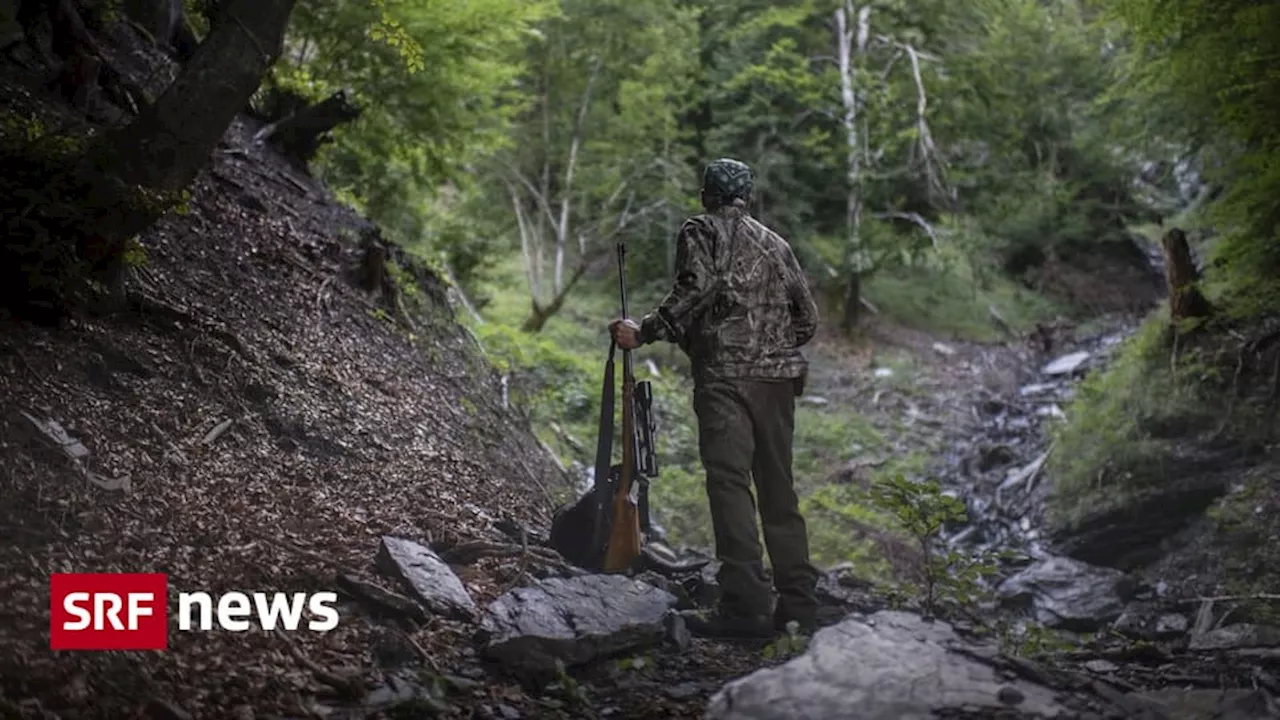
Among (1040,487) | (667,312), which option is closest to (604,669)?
(667,312)

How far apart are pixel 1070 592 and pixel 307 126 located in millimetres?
7083

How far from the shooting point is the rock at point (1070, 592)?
289 inches

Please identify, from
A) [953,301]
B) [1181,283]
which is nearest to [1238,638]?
[1181,283]

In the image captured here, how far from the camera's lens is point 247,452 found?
505 cm

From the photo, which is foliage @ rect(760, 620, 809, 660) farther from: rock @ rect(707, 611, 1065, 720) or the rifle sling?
the rifle sling

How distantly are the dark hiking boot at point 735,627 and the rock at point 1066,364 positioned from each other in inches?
454

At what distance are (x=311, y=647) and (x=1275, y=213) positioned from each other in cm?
837

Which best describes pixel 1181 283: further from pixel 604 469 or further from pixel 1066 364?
pixel 604 469

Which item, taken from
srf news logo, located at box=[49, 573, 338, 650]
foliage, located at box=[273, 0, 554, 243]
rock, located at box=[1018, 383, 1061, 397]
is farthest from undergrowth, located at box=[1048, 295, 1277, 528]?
srf news logo, located at box=[49, 573, 338, 650]

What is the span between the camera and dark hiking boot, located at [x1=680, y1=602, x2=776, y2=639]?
5.08m

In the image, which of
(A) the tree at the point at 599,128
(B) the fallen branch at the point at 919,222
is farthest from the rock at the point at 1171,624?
(B) the fallen branch at the point at 919,222

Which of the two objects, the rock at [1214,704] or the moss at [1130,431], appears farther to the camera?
the moss at [1130,431]

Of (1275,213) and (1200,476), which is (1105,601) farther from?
(1275,213)

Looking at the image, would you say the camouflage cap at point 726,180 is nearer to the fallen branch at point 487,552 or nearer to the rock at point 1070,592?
the fallen branch at point 487,552
